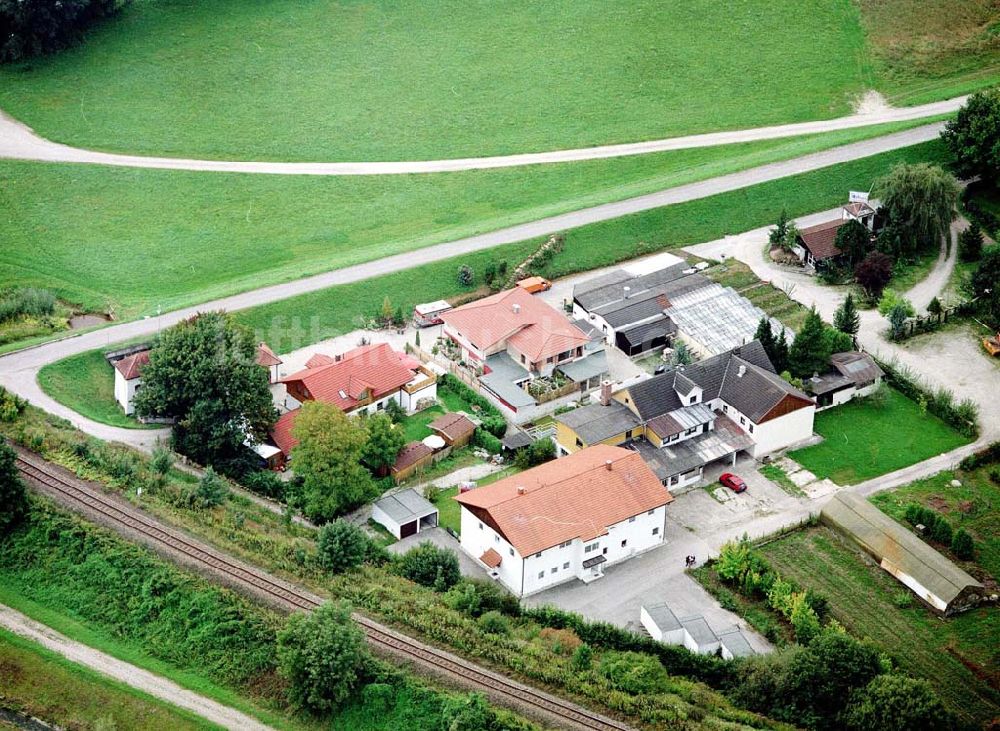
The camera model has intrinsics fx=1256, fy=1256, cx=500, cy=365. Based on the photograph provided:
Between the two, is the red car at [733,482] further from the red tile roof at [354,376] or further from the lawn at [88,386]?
the lawn at [88,386]

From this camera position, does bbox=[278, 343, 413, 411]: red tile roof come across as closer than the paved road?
Yes

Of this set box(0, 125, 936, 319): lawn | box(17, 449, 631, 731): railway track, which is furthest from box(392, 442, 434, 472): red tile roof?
box(0, 125, 936, 319): lawn

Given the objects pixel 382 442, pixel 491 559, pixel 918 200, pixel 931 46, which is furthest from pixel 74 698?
pixel 931 46

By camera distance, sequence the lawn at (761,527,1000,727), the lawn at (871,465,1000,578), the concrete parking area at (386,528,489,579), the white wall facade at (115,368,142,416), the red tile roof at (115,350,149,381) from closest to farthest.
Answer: the lawn at (761,527,1000,727) < the concrete parking area at (386,528,489,579) < the lawn at (871,465,1000,578) < the red tile roof at (115,350,149,381) < the white wall facade at (115,368,142,416)

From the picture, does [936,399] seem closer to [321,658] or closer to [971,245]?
[971,245]

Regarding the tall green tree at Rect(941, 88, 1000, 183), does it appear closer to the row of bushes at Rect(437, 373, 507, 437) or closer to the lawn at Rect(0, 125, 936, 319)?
the lawn at Rect(0, 125, 936, 319)

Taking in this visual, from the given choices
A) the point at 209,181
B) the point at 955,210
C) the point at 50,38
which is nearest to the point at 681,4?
the point at 955,210
